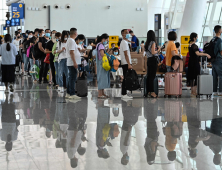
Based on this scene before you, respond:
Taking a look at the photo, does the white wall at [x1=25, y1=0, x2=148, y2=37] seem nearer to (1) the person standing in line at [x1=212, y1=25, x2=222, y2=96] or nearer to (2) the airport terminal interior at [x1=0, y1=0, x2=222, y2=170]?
(2) the airport terminal interior at [x1=0, y1=0, x2=222, y2=170]

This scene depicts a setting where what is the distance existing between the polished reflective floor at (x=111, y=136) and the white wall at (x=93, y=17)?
18866 mm

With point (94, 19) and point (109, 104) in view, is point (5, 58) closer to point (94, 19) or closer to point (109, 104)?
point (109, 104)

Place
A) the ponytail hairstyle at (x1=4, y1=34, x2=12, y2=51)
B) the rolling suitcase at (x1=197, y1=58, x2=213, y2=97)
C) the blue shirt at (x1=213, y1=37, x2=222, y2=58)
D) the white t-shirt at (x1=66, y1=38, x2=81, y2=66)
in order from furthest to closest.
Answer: the ponytail hairstyle at (x1=4, y1=34, x2=12, y2=51)
the rolling suitcase at (x1=197, y1=58, x2=213, y2=97)
the blue shirt at (x1=213, y1=37, x2=222, y2=58)
the white t-shirt at (x1=66, y1=38, x2=81, y2=66)

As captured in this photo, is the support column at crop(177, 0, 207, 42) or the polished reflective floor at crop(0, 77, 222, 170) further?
the support column at crop(177, 0, 207, 42)

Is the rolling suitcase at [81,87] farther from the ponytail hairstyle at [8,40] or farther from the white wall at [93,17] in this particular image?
the white wall at [93,17]

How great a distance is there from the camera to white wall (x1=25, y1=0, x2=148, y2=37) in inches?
1046

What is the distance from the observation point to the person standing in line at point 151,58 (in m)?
9.36

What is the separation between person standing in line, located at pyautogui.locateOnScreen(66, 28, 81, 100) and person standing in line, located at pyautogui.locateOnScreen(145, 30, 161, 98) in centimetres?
171

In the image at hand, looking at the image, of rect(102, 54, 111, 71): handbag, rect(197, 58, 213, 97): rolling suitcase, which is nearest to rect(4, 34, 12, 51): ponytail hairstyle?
rect(102, 54, 111, 71): handbag

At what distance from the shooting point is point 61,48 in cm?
1047

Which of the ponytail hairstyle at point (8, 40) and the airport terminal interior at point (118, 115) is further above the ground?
the ponytail hairstyle at point (8, 40)

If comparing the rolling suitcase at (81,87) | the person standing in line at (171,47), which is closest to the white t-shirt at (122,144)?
the person standing in line at (171,47)

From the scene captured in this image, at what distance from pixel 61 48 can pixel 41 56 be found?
12.6 feet

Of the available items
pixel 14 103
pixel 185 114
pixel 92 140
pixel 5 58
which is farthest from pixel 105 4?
pixel 92 140
